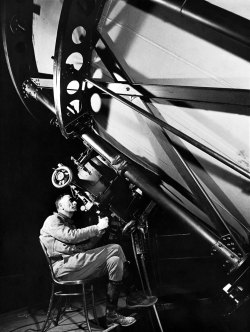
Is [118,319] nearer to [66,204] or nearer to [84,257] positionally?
[84,257]

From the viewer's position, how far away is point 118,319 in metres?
3.35

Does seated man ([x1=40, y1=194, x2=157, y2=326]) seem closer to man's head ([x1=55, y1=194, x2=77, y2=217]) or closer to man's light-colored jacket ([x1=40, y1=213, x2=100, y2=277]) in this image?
man's light-colored jacket ([x1=40, y1=213, x2=100, y2=277])

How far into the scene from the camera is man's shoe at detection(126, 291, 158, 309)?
3.20 metres

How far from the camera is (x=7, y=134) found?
15.2 ft

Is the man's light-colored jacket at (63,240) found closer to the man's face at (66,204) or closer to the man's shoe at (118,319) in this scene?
the man's face at (66,204)

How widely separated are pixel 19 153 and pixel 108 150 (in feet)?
6.93

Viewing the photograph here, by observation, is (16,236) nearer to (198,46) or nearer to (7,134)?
(7,134)

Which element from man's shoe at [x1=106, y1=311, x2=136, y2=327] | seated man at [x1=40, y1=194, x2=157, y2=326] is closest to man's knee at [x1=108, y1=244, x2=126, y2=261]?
seated man at [x1=40, y1=194, x2=157, y2=326]

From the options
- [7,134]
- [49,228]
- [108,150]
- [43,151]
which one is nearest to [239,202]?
[108,150]

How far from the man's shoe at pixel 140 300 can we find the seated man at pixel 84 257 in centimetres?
2

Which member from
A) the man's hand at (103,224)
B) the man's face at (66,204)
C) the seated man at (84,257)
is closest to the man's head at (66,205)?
the man's face at (66,204)

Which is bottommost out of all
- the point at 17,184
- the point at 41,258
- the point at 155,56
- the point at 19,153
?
the point at 41,258

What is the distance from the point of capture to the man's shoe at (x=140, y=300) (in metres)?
3.20

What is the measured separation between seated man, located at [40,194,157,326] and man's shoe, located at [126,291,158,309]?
2 centimetres
